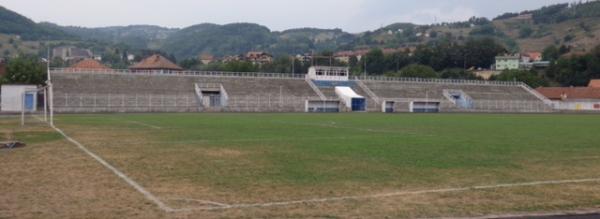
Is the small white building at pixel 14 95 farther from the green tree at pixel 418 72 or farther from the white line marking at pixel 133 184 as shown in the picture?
the green tree at pixel 418 72

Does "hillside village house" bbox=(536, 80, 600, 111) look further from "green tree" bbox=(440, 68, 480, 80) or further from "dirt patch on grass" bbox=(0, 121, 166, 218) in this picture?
"dirt patch on grass" bbox=(0, 121, 166, 218)

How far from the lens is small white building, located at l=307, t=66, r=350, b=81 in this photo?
89.0m

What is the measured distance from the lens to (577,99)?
92.5m

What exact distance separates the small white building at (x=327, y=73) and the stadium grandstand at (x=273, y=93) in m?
0.15

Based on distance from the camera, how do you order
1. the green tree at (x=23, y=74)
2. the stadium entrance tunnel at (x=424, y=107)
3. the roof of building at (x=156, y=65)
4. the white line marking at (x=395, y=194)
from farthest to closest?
the roof of building at (x=156, y=65) → the stadium entrance tunnel at (x=424, y=107) → the green tree at (x=23, y=74) → the white line marking at (x=395, y=194)

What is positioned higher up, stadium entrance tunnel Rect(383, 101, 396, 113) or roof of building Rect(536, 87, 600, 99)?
roof of building Rect(536, 87, 600, 99)

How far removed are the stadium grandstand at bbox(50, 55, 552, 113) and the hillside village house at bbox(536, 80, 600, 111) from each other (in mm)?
2605

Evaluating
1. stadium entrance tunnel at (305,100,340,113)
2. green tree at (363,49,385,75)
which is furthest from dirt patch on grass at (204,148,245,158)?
green tree at (363,49,385,75)

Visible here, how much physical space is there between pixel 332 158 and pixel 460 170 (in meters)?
4.08

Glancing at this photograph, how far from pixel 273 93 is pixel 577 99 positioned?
1867 inches

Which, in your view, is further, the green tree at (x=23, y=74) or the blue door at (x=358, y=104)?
the blue door at (x=358, y=104)

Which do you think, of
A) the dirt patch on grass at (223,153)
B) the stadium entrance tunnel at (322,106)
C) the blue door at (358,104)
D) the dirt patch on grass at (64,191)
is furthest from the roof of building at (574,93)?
the dirt patch on grass at (64,191)

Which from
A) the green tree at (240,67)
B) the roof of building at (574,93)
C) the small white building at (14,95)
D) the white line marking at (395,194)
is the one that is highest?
the green tree at (240,67)

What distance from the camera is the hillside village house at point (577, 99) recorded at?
3590 inches
